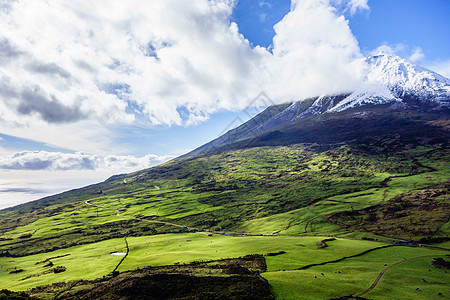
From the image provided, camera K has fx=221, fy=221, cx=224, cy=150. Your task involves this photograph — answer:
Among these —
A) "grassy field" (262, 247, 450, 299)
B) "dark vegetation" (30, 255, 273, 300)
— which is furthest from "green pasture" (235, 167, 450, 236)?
"dark vegetation" (30, 255, 273, 300)

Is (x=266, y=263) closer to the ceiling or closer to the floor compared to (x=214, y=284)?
closer to the floor

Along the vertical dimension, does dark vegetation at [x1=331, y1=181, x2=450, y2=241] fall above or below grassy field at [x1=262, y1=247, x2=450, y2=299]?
below

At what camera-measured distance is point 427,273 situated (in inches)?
2186

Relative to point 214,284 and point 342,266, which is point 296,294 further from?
point 342,266

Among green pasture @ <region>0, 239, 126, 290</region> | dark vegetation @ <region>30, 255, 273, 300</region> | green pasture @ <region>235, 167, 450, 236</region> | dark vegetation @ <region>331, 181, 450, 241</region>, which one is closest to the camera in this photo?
dark vegetation @ <region>30, 255, 273, 300</region>

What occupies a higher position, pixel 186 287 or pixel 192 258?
pixel 186 287

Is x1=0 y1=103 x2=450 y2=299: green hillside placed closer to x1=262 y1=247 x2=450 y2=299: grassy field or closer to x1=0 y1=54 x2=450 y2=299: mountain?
x1=262 y1=247 x2=450 y2=299: grassy field

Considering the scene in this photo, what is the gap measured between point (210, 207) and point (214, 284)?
15657 cm

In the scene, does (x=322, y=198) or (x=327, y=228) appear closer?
(x=327, y=228)

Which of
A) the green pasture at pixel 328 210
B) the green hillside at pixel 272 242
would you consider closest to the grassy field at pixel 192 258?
the green hillside at pixel 272 242

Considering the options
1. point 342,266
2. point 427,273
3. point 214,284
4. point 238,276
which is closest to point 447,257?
point 427,273

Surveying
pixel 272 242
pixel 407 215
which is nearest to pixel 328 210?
pixel 407 215

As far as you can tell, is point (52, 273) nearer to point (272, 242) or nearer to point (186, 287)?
point (186, 287)

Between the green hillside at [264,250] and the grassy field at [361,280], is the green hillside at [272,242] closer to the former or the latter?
the grassy field at [361,280]
